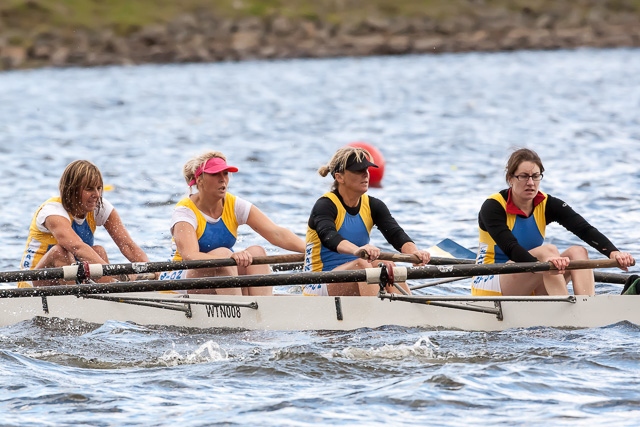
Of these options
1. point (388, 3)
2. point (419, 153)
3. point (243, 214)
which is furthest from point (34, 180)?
point (388, 3)

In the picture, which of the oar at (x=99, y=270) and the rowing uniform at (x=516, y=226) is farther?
the oar at (x=99, y=270)

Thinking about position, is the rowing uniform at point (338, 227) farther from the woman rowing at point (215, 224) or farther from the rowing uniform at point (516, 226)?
the rowing uniform at point (516, 226)

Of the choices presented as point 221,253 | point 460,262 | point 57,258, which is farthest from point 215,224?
point 460,262

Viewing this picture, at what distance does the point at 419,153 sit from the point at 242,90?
2073cm

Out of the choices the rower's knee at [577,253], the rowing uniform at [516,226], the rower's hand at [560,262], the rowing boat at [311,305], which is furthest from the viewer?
the rowing uniform at [516,226]

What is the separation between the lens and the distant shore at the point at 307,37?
59469mm

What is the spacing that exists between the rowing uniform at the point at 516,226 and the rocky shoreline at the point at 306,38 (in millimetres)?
51666

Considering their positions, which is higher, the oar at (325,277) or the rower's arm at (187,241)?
the rower's arm at (187,241)

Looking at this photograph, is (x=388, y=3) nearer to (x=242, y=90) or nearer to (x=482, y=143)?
(x=242, y=90)

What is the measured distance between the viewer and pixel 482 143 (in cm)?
2323

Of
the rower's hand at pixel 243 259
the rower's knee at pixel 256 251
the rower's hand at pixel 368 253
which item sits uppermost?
the rower's knee at pixel 256 251

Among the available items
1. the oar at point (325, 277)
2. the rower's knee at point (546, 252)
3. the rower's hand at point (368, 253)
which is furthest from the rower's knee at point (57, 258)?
the rower's knee at point (546, 252)

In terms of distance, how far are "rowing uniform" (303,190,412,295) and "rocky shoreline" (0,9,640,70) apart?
2012 inches

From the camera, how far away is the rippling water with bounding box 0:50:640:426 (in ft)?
22.4
